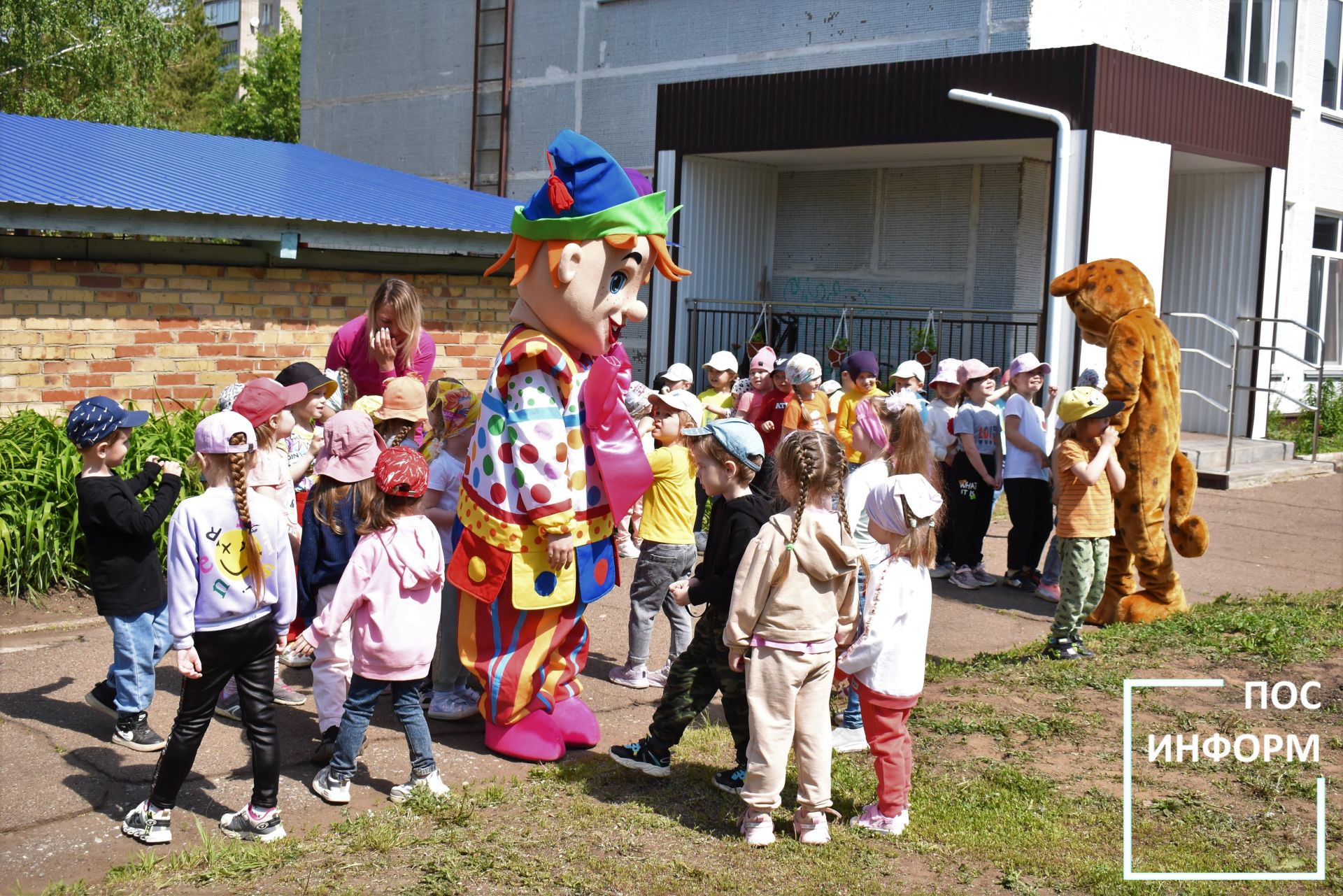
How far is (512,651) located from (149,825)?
1541mm

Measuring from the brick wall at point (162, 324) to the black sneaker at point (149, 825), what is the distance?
4618 millimetres

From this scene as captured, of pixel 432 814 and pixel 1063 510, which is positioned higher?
pixel 1063 510

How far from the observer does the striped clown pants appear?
529 cm

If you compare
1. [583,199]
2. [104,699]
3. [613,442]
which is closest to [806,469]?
[613,442]

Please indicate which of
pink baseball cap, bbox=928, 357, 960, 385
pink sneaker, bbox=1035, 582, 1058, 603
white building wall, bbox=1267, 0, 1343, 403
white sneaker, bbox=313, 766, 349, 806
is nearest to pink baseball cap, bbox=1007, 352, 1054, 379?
pink baseball cap, bbox=928, 357, 960, 385

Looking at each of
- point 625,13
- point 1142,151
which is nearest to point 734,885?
point 1142,151

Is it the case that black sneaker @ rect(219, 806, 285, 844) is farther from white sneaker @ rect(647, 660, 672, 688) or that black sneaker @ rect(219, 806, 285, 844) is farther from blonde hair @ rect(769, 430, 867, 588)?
white sneaker @ rect(647, 660, 672, 688)

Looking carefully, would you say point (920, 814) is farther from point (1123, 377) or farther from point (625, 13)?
point (625, 13)

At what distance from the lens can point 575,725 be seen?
5.47 metres

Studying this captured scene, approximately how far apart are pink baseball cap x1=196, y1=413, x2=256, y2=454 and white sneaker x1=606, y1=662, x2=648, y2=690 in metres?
2.54

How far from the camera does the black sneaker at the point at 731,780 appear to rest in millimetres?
4930

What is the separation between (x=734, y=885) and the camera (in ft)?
13.7

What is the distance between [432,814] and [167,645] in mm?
1570

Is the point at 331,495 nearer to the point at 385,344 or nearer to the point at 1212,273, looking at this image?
the point at 385,344
